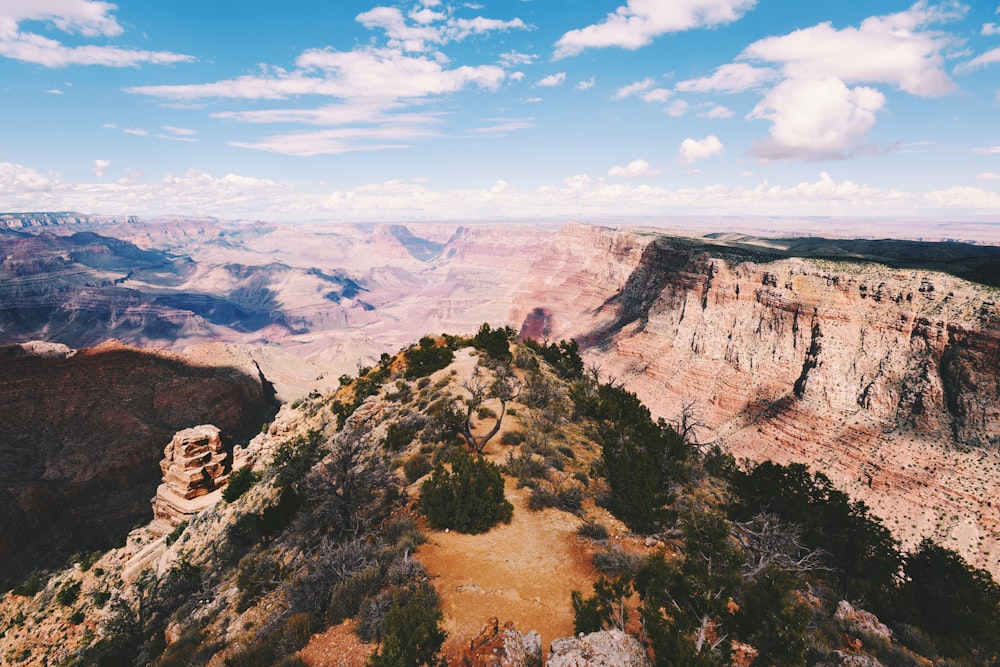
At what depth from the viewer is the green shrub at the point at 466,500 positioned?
15.0 metres

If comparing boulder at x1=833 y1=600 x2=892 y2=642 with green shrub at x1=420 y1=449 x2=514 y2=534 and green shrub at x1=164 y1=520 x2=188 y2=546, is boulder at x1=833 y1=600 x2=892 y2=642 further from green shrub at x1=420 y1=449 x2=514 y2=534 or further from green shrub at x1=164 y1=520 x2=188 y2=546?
green shrub at x1=164 y1=520 x2=188 y2=546

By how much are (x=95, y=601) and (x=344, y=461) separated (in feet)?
87.5

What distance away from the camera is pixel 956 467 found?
1551 inches

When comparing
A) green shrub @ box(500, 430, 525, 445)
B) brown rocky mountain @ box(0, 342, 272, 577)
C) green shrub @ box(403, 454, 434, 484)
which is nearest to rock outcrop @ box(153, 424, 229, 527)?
brown rocky mountain @ box(0, 342, 272, 577)

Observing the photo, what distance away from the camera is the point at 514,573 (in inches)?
501

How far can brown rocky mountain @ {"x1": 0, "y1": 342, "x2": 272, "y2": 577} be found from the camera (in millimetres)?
53250

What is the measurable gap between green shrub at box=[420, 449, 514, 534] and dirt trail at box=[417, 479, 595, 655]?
1.24 feet

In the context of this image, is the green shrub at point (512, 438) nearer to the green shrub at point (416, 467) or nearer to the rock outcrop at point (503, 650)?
the green shrub at point (416, 467)

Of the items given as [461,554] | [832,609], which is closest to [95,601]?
[461,554]

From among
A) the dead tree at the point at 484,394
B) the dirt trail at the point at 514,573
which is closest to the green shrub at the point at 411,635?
the dirt trail at the point at 514,573

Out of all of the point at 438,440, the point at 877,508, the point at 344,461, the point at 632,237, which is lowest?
the point at 877,508

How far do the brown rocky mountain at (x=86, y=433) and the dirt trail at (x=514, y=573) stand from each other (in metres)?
65.7

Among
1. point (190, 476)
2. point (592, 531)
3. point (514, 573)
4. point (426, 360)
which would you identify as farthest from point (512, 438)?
point (190, 476)

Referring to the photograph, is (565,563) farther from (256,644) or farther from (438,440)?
(438,440)
